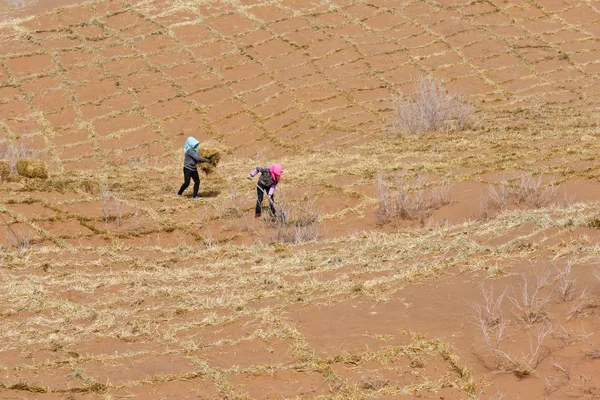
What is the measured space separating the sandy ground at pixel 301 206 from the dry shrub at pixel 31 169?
182mm

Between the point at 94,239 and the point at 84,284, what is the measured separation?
2034mm

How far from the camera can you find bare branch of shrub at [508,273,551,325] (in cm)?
543

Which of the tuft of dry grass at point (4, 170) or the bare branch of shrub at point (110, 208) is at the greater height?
the bare branch of shrub at point (110, 208)

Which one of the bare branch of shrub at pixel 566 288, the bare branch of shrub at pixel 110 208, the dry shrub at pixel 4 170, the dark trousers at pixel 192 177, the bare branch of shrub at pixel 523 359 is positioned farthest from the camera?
the dry shrub at pixel 4 170

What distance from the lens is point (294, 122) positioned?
16109 mm

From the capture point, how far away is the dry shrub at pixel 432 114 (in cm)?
1436

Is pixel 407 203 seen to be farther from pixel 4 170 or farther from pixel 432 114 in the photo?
pixel 4 170

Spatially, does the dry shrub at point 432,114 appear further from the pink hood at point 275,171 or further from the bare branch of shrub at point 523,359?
the bare branch of shrub at point 523,359

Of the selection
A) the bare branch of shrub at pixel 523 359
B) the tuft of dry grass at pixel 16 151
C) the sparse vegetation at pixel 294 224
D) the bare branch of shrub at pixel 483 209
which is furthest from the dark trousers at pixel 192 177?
the bare branch of shrub at pixel 523 359

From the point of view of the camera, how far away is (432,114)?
47.4 ft

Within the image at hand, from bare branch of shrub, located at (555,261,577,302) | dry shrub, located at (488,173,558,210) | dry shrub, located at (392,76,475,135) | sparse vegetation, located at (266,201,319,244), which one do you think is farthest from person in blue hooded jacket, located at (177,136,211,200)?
bare branch of shrub, located at (555,261,577,302)

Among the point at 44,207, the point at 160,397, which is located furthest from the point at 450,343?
the point at 44,207

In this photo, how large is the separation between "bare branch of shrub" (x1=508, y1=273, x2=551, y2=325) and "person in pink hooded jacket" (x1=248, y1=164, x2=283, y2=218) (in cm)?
448

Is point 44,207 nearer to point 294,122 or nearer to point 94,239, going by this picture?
point 94,239
